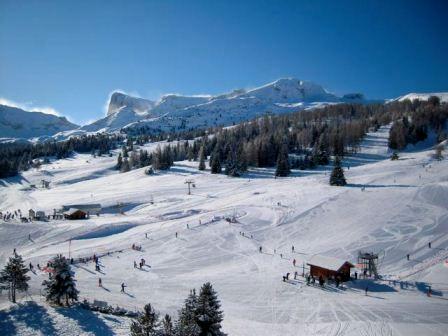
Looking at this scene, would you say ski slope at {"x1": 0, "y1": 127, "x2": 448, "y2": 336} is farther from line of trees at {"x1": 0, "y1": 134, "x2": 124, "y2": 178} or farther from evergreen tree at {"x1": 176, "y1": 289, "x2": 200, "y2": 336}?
line of trees at {"x1": 0, "y1": 134, "x2": 124, "y2": 178}

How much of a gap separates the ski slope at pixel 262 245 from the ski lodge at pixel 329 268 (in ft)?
4.35

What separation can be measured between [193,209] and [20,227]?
27810mm

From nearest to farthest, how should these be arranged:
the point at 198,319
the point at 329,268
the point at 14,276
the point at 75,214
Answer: the point at 198,319, the point at 14,276, the point at 329,268, the point at 75,214

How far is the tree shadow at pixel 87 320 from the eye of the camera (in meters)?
24.1

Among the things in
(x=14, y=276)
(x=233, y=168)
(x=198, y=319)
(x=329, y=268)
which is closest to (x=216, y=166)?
(x=233, y=168)

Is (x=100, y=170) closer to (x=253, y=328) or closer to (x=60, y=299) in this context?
(x=60, y=299)

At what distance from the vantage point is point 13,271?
27547 mm

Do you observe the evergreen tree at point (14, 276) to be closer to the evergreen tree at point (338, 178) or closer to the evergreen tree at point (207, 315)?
the evergreen tree at point (207, 315)

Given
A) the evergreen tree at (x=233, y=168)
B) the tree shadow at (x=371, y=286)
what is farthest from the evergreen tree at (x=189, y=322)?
the evergreen tree at (x=233, y=168)

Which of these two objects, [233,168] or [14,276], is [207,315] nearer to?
[14,276]

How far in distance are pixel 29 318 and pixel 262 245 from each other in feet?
93.3

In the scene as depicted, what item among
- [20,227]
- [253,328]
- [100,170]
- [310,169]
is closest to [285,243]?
[253,328]

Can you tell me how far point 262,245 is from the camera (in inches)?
1839

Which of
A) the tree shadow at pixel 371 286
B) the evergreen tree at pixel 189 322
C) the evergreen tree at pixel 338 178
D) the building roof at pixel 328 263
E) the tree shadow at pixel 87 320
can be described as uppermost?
the evergreen tree at pixel 338 178
